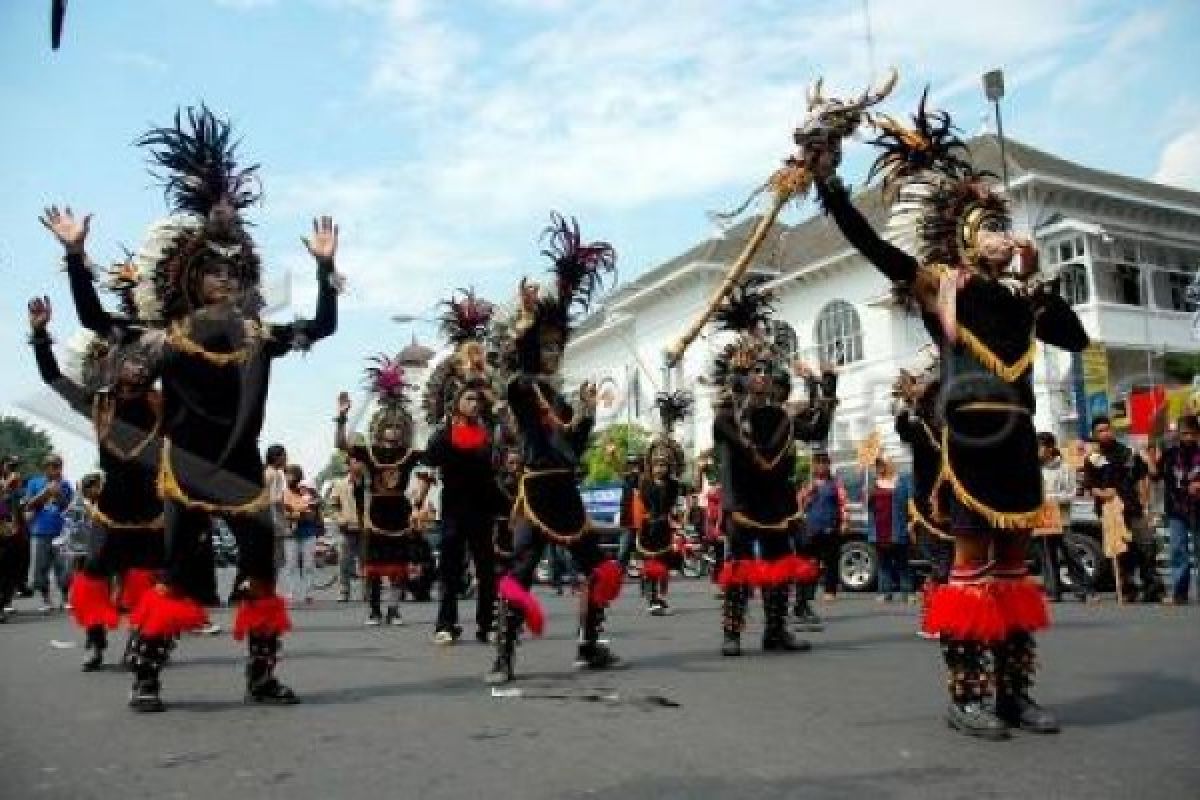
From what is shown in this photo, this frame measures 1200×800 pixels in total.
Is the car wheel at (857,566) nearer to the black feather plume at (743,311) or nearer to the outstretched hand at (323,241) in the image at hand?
the black feather plume at (743,311)

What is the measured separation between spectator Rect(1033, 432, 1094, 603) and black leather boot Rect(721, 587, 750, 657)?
237 inches

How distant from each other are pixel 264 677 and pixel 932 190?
13.8 feet

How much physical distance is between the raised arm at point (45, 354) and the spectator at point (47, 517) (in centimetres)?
826

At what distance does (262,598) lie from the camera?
19.2 ft

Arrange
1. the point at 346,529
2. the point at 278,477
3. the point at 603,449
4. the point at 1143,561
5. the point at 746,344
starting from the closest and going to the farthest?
1. the point at 746,344
2. the point at 1143,561
3. the point at 278,477
4. the point at 346,529
5. the point at 603,449

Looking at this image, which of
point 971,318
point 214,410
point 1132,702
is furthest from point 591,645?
point 971,318

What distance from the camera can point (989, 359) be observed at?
495 centimetres

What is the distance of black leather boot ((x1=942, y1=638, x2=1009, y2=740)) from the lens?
15.1 feet

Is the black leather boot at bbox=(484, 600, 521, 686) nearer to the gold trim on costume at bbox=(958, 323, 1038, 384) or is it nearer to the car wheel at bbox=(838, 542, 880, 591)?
the gold trim on costume at bbox=(958, 323, 1038, 384)

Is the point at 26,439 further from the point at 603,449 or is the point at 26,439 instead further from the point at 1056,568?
the point at 1056,568

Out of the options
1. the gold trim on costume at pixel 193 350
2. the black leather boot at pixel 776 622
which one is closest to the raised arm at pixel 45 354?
the gold trim on costume at pixel 193 350

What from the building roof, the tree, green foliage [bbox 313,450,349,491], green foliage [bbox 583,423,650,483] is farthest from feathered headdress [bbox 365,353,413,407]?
the tree

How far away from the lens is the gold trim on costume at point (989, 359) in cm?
495

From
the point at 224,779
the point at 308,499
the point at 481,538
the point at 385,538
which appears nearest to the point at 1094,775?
the point at 224,779
